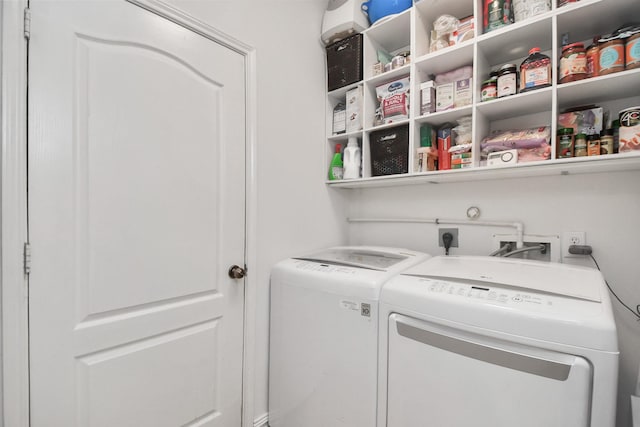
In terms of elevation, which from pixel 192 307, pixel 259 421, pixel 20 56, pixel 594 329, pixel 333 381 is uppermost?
pixel 20 56

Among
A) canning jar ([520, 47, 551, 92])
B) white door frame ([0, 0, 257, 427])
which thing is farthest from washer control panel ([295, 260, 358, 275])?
canning jar ([520, 47, 551, 92])

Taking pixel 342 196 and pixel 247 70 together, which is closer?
pixel 247 70

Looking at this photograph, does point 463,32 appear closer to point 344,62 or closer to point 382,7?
point 382,7

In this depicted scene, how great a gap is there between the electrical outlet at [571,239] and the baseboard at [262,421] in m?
1.72

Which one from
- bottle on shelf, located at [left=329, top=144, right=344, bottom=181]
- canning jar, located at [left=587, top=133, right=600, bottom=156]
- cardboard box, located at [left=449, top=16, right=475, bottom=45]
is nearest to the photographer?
canning jar, located at [left=587, top=133, right=600, bottom=156]

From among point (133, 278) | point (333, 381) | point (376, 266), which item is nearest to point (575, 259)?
point (376, 266)

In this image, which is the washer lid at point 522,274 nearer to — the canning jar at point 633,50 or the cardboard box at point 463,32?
the canning jar at point 633,50

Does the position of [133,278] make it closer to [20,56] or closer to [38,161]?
[38,161]

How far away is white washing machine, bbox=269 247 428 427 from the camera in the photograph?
1086 mm

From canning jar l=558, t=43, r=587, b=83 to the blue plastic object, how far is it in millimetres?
853

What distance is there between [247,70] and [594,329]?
1.64 metres

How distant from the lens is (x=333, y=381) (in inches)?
46.5

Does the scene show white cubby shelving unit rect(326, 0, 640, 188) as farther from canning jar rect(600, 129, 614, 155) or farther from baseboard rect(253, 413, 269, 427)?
baseboard rect(253, 413, 269, 427)

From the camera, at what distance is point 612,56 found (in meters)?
1.04
